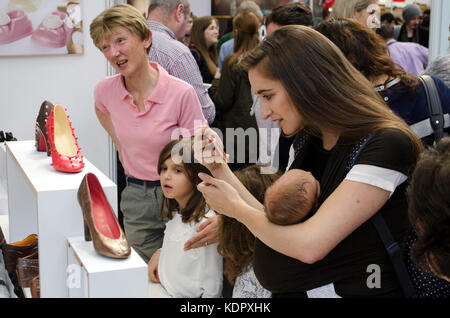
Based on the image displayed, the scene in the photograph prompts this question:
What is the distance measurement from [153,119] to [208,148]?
0.67 meters

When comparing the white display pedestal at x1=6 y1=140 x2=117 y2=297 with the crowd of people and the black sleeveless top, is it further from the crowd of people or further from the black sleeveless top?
the black sleeveless top

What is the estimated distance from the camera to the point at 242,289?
2.23m

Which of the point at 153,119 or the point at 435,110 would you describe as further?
the point at 153,119

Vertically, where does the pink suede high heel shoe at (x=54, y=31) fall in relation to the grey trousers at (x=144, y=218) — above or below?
above

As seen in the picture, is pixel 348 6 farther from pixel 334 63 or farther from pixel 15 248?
pixel 15 248

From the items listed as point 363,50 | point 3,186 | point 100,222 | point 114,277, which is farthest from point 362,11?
point 114,277

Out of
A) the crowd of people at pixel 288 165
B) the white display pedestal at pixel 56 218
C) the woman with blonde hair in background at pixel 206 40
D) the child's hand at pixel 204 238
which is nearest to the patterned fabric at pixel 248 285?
the crowd of people at pixel 288 165

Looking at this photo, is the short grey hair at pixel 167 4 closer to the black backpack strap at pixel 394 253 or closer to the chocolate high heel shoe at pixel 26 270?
the chocolate high heel shoe at pixel 26 270

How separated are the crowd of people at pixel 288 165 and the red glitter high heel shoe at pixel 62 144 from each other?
406mm

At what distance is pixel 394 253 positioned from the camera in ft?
4.75

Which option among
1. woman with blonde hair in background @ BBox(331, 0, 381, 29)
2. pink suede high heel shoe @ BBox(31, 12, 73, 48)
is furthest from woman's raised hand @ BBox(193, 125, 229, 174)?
pink suede high heel shoe @ BBox(31, 12, 73, 48)

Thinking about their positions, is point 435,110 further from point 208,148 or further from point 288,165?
point 208,148

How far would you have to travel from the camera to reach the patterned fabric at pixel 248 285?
2197 mm

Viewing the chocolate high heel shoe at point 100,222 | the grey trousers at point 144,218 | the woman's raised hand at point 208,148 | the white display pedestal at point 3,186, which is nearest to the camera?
the chocolate high heel shoe at point 100,222
